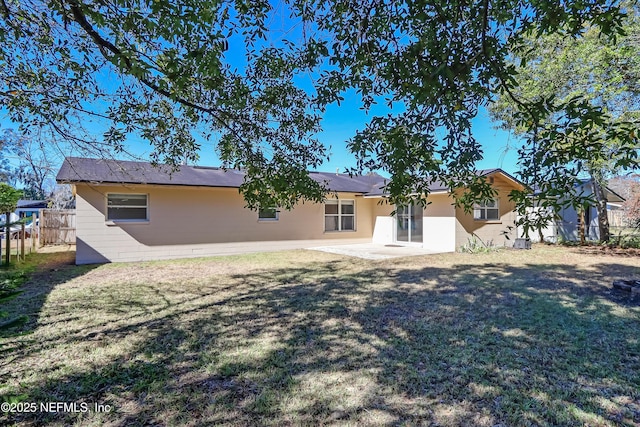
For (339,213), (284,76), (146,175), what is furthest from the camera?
(339,213)

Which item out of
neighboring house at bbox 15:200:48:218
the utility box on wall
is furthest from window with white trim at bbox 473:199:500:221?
neighboring house at bbox 15:200:48:218

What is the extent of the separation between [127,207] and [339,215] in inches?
334

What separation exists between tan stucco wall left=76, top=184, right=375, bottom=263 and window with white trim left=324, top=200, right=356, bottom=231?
91 centimetres

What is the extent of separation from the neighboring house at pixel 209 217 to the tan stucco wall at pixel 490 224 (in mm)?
39

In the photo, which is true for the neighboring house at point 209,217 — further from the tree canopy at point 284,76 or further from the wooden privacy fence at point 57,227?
the wooden privacy fence at point 57,227

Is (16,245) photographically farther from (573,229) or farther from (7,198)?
(573,229)

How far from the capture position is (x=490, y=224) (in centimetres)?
1410

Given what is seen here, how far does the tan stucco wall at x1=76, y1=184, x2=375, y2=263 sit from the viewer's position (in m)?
10.7

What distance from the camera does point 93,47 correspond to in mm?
4535

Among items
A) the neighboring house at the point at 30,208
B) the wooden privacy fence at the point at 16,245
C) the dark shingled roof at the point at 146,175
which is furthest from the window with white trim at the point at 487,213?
the neighboring house at the point at 30,208

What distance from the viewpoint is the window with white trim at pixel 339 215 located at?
601 inches

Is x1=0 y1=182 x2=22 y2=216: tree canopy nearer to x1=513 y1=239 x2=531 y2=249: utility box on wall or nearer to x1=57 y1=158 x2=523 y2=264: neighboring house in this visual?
x1=57 y1=158 x2=523 y2=264: neighboring house

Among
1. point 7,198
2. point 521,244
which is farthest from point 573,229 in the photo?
point 7,198

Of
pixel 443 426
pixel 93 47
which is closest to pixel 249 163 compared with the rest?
pixel 93 47
